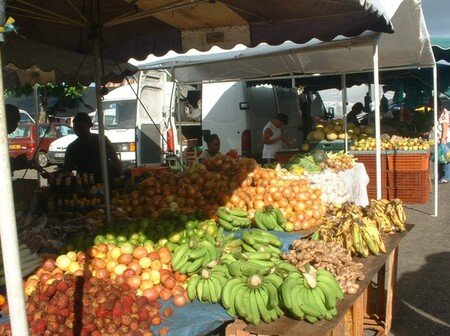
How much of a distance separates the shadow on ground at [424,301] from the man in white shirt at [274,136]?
457cm

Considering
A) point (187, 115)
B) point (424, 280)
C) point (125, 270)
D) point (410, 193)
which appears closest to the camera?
point (125, 270)

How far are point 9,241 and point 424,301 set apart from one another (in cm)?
495

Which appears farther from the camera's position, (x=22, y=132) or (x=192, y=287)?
(x=22, y=132)

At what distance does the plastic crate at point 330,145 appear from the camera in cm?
1103

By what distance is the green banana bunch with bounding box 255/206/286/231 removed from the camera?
507cm

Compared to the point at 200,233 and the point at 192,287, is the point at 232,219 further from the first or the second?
the point at 192,287

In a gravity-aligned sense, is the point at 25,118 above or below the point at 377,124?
above

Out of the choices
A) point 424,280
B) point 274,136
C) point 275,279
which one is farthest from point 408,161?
point 275,279

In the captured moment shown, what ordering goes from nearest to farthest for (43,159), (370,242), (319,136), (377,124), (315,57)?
(370,242), (377,124), (315,57), (319,136), (43,159)

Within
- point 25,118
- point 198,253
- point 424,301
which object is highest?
point 25,118

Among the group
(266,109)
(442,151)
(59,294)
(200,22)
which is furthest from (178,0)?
(442,151)

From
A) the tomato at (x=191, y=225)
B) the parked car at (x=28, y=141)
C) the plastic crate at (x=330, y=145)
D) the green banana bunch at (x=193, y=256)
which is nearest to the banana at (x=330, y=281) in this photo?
the green banana bunch at (x=193, y=256)

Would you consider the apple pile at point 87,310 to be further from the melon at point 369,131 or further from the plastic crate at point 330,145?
the melon at point 369,131

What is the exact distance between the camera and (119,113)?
15.3m
